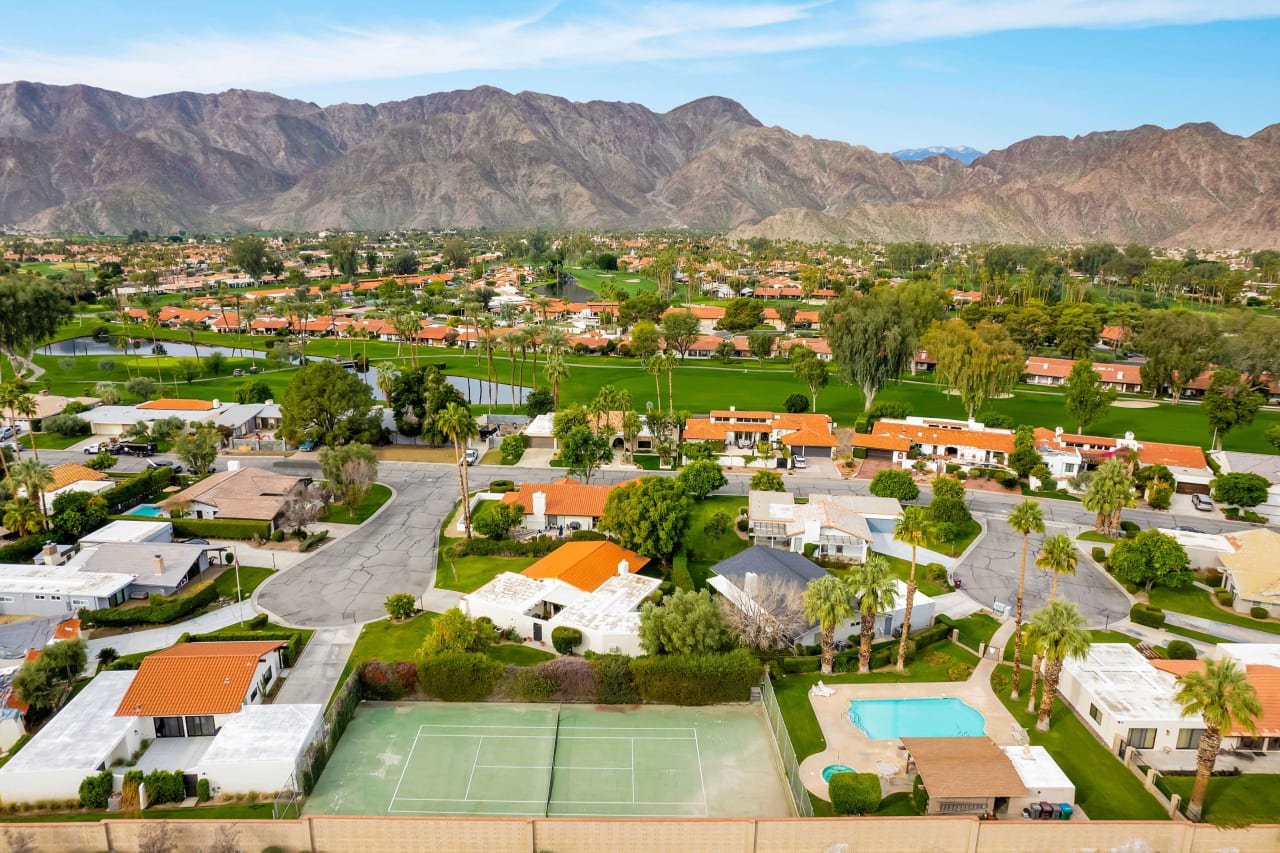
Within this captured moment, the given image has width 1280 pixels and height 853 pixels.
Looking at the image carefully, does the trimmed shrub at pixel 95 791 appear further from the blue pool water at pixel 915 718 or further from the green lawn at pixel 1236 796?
the green lawn at pixel 1236 796

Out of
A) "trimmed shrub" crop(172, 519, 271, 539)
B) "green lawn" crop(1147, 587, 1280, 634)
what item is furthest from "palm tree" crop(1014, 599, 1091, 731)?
"trimmed shrub" crop(172, 519, 271, 539)

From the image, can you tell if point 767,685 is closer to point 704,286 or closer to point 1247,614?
point 1247,614

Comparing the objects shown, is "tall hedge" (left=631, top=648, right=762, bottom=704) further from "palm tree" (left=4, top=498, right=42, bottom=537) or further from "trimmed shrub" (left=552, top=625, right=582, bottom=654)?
"palm tree" (left=4, top=498, right=42, bottom=537)

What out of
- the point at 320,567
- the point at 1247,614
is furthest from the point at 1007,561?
the point at 320,567

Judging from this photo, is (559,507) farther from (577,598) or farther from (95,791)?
(95,791)

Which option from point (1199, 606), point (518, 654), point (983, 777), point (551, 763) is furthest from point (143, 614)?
point (1199, 606)

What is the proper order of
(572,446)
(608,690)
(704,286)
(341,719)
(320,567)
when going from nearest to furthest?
(341,719) < (608,690) < (320,567) < (572,446) < (704,286)
